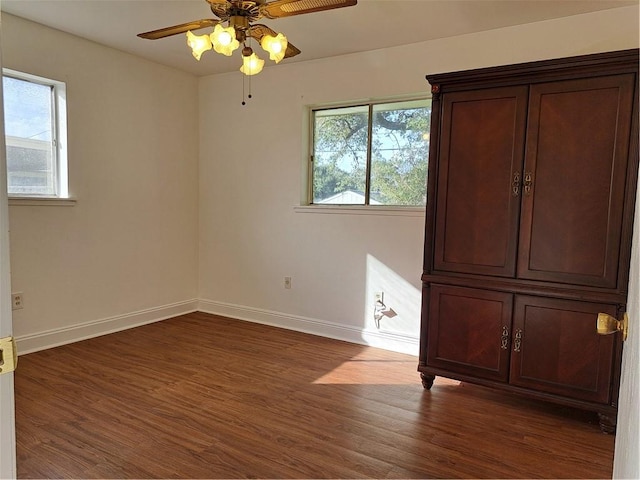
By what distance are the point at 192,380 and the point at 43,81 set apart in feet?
8.55

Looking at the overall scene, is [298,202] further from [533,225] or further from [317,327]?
[533,225]

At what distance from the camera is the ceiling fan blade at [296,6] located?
1981mm

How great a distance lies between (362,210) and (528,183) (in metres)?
1.52

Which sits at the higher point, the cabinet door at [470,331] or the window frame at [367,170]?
the window frame at [367,170]

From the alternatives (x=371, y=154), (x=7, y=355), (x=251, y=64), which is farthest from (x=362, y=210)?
(x=7, y=355)

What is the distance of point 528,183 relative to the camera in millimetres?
2469

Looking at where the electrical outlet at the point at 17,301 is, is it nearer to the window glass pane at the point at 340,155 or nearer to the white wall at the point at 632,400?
the window glass pane at the point at 340,155

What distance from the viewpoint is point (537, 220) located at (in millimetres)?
2461

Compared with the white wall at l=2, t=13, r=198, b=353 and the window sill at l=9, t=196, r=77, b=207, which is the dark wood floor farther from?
the window sill at l=9, t=196, r=77, b=207

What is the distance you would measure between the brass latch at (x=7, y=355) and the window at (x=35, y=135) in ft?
10.1

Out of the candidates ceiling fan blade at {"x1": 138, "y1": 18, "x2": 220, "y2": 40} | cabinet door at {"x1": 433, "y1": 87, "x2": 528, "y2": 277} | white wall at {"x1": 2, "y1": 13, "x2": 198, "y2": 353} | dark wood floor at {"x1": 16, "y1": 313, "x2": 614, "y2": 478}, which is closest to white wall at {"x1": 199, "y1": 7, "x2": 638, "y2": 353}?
white wall at {"x1": 2, "y1": 13, "x2": 198, "y2": 353}

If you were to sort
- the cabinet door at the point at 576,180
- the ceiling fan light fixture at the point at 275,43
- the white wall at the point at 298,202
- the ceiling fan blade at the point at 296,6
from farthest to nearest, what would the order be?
the white wall at the point at 298,202 < the cabinet door at the point at 576,180 < the ceiling fan light fixture at the point at 275,43 < the ceiling fan blade at the point at 296,6

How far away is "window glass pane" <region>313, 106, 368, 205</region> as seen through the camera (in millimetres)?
3854

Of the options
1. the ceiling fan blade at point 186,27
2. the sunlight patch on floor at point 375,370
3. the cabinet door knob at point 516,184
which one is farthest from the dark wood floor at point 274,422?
the ceiling fan blade at point 186,27
